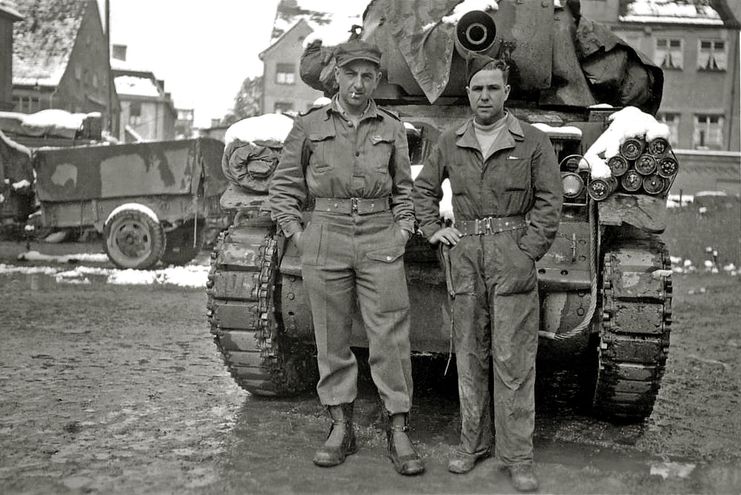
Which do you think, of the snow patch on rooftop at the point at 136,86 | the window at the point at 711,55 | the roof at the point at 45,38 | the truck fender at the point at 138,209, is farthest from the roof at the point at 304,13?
the truck fender at the point at 138,209

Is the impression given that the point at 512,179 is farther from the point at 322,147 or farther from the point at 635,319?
the point at 635,319

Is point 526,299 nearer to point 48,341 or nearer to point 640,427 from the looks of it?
point 640,427

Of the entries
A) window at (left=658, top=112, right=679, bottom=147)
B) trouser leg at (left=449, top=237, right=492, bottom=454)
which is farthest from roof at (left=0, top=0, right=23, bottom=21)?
trouser leg at (left=449, top=237, right=492, bottom=454)

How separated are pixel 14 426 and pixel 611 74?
434 cm

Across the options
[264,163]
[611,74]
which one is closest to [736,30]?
[611,74]

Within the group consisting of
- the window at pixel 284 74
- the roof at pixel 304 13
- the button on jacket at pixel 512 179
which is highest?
the roof at pixel 304 13

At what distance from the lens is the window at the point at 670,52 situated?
3198 centimetres

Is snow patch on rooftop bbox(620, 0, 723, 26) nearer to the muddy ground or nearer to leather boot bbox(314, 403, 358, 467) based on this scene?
the muddy ground

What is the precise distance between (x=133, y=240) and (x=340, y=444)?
1020 centimetres

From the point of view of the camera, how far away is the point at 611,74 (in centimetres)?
621

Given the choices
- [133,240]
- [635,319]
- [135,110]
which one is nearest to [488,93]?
[635,319]

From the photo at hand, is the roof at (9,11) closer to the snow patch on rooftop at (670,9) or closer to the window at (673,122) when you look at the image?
the snow patch on rooftop at (670,9)

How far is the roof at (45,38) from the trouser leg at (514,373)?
3420 centimetres

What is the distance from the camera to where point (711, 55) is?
1252 inches
